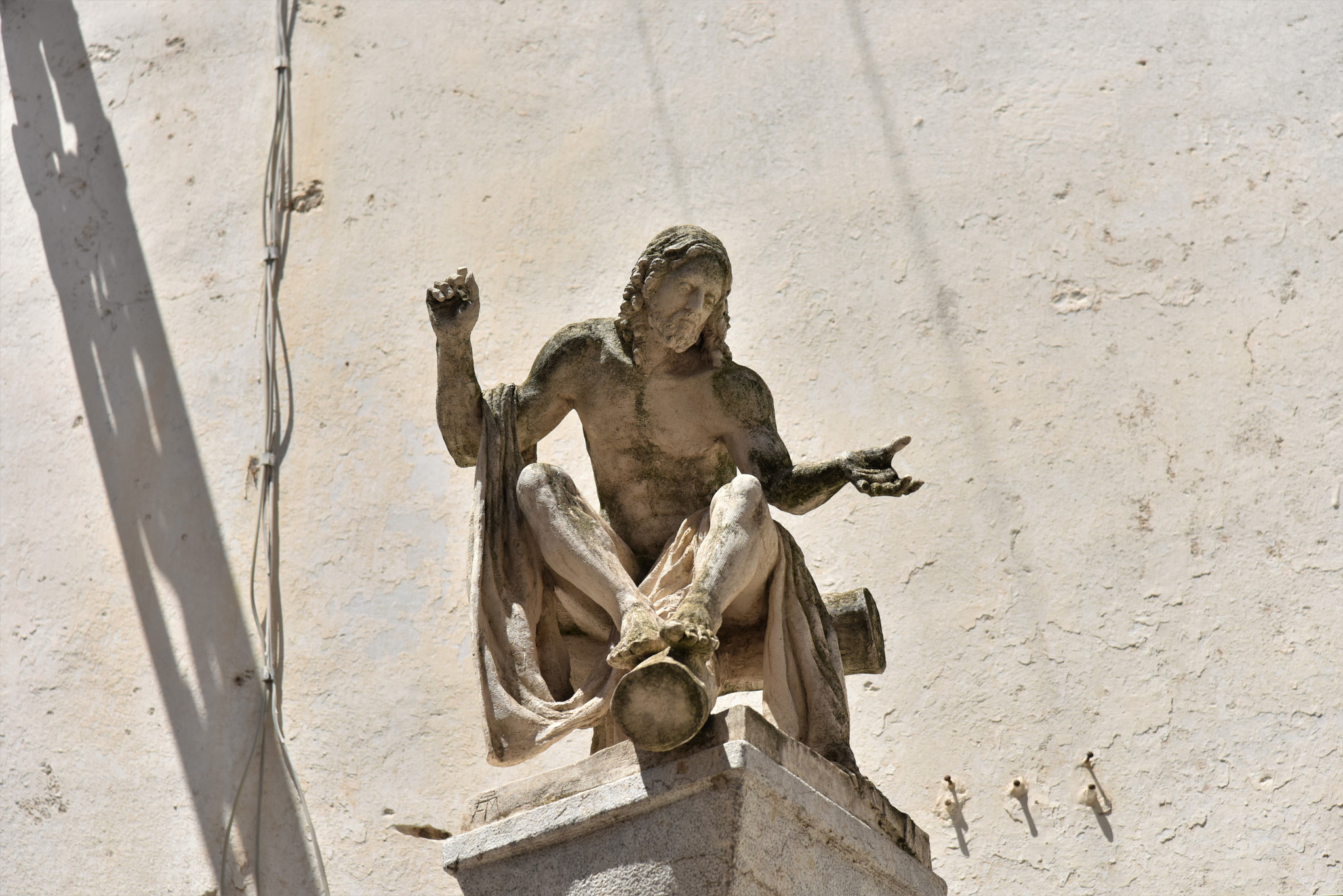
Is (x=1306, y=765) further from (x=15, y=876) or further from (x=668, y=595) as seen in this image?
(x=15, y=876)

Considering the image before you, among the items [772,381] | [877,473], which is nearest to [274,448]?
[772,381]

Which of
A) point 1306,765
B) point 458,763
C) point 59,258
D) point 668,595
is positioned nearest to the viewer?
point 668,595

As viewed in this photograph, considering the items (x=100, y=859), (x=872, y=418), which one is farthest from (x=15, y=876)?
(x=872, y=418)

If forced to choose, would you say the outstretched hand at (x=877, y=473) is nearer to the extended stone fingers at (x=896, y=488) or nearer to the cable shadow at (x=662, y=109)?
the extended stone fingers at (x=896, y=488)

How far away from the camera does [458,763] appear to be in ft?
14.7

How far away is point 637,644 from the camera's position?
2.96m

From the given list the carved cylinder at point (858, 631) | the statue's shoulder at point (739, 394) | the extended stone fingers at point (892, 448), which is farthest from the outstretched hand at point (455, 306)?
the carved cylinder at point (858, 631)

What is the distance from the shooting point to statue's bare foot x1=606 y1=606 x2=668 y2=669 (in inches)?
116

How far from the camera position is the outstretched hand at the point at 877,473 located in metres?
3.25

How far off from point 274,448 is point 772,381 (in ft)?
5.04

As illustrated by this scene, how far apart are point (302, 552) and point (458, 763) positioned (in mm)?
840

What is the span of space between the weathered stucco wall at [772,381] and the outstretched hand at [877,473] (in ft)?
3.65

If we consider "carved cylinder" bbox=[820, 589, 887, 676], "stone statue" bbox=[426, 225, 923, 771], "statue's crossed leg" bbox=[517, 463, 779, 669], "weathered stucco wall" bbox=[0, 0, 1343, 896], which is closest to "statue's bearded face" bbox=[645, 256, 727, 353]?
"stone statue" bbox=[426, 225, 923, 771]

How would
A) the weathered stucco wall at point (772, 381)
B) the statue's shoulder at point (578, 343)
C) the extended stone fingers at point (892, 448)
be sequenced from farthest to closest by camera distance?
the weathered stucco wall at point (772, 381), the statue's shoulder at point (578, 343), the extended stone fingers at point (892, 448)
